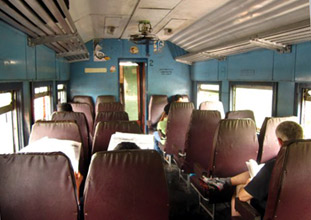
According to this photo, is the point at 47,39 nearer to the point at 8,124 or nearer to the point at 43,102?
the point at 8,124

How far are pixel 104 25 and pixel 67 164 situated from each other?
15.8ft

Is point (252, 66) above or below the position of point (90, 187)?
above

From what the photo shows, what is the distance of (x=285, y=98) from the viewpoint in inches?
162

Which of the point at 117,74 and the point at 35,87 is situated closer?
the point at 35,87

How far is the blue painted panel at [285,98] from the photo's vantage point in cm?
396

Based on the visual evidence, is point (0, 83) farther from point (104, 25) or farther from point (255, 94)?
point (255, 94)

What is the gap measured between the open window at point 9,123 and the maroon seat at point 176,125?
→ 93.8 inches

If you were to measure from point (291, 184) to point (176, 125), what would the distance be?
2966 millimetres

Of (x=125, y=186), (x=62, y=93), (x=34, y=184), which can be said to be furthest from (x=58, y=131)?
(x=62, y=93)

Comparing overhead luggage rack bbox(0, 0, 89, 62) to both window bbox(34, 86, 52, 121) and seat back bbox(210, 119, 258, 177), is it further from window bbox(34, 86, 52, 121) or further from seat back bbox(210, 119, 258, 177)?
seat back bbox(210, 119, 258, 177)

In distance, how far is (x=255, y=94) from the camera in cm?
514

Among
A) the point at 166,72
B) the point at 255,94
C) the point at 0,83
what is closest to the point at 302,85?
the point at 255,94

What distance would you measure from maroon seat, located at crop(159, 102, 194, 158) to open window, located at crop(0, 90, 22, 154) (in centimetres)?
238

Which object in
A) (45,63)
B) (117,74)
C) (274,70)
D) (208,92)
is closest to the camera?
(274,70)
